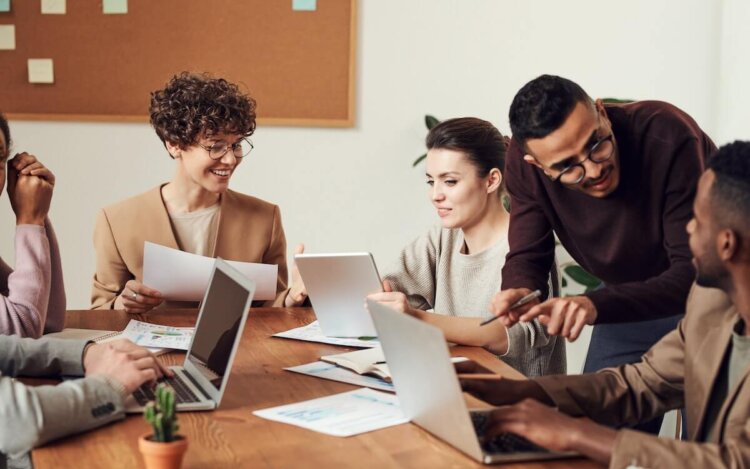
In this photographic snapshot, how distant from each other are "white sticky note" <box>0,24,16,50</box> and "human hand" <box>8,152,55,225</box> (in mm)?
1610

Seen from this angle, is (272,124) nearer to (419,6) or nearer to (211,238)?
(419,6)

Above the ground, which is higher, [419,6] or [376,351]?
[419,6]

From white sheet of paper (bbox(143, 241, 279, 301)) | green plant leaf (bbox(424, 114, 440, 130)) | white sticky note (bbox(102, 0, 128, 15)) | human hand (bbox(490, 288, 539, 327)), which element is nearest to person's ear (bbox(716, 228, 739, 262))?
human hand (bbox(490, 288, 539, 327))

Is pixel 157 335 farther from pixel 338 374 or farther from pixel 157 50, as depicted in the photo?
pixel 157 50

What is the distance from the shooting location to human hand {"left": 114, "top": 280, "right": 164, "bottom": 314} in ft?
8.06

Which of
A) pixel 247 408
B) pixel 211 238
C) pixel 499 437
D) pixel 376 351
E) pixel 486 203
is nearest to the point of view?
pixel 499 437

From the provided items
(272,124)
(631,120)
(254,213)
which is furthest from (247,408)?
(272,124)

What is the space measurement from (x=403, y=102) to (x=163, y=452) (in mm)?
2845

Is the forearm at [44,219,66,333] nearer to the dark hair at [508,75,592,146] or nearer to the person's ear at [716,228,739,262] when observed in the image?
the dark hair at [508,75,592,146]

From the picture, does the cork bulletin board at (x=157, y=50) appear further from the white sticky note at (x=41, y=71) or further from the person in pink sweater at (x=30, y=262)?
the person in pink sweater at (x=30, y=262)

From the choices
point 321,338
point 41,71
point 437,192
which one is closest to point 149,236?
point 321,338

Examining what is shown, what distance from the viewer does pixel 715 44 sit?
13.0 ft

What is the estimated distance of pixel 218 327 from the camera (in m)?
1.71

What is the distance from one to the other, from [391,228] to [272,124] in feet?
2.19
